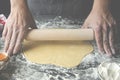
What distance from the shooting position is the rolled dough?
1126 mm

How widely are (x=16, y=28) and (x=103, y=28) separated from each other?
0.44m

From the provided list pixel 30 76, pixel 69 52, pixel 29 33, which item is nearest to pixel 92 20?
pixel 69 52

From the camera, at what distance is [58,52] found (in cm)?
119

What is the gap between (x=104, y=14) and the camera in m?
1.31

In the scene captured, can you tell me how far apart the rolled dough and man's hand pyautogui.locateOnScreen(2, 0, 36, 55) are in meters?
0.06

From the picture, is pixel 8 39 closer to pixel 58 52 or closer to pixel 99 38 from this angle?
pixel 58 52

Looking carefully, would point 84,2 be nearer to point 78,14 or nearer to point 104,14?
point 78,14

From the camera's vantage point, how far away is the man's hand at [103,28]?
1234 mm

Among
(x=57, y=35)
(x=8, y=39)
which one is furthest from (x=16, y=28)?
(x=57, y=35)

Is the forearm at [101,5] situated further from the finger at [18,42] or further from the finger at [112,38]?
the finger at [18,42]

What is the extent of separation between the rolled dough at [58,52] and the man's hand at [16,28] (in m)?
0.06

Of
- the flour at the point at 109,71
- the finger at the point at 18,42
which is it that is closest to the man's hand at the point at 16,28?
the finger at the point at 18,42

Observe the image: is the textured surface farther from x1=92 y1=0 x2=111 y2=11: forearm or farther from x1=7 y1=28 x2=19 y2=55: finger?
x1=92 y1=0 x2=111 y2=11: forearm

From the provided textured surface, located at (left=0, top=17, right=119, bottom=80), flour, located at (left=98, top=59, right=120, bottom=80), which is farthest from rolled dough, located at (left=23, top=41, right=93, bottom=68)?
flour, located at (left=98, top=59, right=120, bottom=80)
